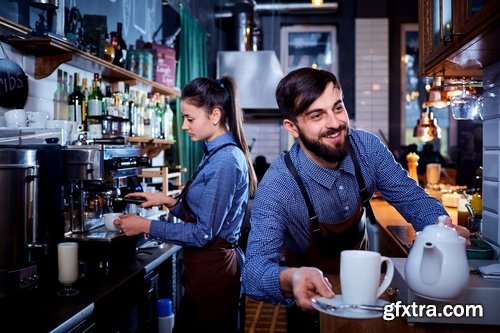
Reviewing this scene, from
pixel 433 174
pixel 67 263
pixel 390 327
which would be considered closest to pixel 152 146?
pixel 67 263

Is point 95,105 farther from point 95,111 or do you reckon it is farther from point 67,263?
point 67,263

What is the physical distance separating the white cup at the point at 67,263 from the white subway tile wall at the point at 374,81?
6.09 m

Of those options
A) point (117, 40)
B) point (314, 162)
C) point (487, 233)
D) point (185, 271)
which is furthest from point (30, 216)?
point (117, 40)

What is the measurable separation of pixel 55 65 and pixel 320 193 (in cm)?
169

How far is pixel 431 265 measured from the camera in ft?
4.23

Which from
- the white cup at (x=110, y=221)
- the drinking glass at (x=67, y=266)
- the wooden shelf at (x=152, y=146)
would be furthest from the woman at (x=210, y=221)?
the wooden shelf at (x=152, y=146)

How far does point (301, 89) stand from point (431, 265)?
0.66 m

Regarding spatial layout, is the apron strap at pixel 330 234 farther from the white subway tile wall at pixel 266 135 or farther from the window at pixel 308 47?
the window at pixel 308 47

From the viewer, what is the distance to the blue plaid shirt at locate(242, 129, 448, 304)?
5.05ft

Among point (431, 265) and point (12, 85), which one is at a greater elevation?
point (12, 85)

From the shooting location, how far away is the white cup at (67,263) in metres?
2.11

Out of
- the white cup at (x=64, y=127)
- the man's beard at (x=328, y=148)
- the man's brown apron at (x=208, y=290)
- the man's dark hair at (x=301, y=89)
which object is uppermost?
the man's dark hair at (x=301, y=89)

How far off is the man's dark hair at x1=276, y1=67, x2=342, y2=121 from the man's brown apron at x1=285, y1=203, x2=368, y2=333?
399 mm

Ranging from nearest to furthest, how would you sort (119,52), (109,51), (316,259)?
(316,259) → (109,51) → (119,52)
